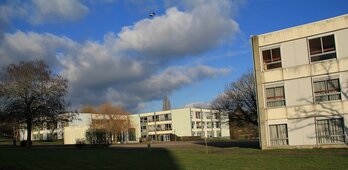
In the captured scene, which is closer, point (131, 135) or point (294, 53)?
point (294, 53)

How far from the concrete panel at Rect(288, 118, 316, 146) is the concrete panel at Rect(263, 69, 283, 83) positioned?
367cm

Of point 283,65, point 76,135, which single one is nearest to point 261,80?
point 283,65

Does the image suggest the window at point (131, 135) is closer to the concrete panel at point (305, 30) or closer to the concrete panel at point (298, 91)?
the concrete panel at point (305, 30)

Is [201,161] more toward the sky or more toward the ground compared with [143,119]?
more toward the ground

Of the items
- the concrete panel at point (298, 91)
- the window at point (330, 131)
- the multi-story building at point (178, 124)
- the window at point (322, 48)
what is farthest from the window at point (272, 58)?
the multi-story building at point (178, 124)

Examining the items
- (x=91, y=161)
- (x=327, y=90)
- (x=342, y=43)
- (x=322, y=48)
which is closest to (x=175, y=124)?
(x=322, y=48)

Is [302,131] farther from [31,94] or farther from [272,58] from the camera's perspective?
[31,94]

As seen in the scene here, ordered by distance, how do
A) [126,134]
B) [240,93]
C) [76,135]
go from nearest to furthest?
[240,93]
[76,135]
[126,134]

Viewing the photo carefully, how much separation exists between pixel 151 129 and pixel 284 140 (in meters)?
97.7

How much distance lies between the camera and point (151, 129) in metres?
128

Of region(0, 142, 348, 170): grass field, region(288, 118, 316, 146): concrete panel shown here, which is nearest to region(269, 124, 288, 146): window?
region(288, 118, 316, 146): concrete panel

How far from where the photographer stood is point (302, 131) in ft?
102

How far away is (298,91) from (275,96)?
214 cm

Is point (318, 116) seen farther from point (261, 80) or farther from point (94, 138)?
point (94, 138)
